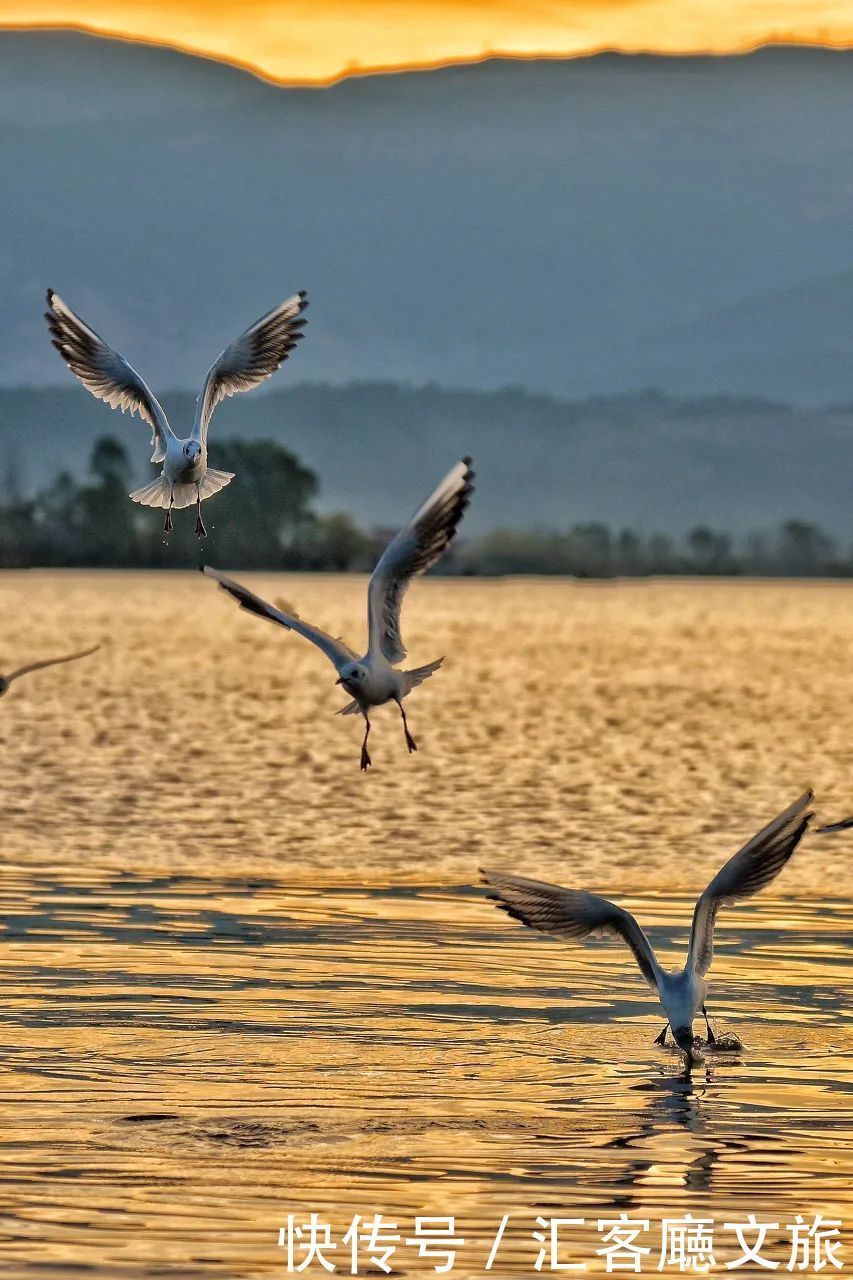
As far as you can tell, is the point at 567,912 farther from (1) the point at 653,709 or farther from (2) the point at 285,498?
(2) the point at 285,498

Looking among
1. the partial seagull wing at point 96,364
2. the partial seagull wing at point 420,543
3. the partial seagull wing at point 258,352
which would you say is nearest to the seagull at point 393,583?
the partial seagull wing at point 420,543

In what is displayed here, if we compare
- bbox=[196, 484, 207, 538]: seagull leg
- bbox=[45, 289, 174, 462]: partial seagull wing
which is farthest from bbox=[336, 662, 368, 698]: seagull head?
bbox=[45, 289, 174, 462]: partial seagull wing

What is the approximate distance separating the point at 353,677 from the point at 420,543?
883 millimetres

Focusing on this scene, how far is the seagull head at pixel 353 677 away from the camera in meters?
17.5

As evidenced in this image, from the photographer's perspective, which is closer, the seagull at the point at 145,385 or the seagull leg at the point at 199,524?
the seagull leg at the point at 199,524

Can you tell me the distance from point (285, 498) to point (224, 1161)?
15927 centimetres

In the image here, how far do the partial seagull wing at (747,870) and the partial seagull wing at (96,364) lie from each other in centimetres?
564

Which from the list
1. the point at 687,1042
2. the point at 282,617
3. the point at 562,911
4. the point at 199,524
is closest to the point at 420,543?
the point at 282,617

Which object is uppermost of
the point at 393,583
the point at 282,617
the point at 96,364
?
the point at 96,364

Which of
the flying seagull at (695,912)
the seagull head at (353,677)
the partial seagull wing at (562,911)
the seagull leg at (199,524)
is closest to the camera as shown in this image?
the flying seagull at (695,912)

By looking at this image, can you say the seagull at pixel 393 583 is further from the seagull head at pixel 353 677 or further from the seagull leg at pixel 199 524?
the seagull leg at pixel 199 524

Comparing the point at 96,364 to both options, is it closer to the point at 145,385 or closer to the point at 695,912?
the point at 145,385

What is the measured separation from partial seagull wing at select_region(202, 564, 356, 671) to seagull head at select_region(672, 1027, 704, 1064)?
2771 mm

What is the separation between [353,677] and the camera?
17.5 metres
